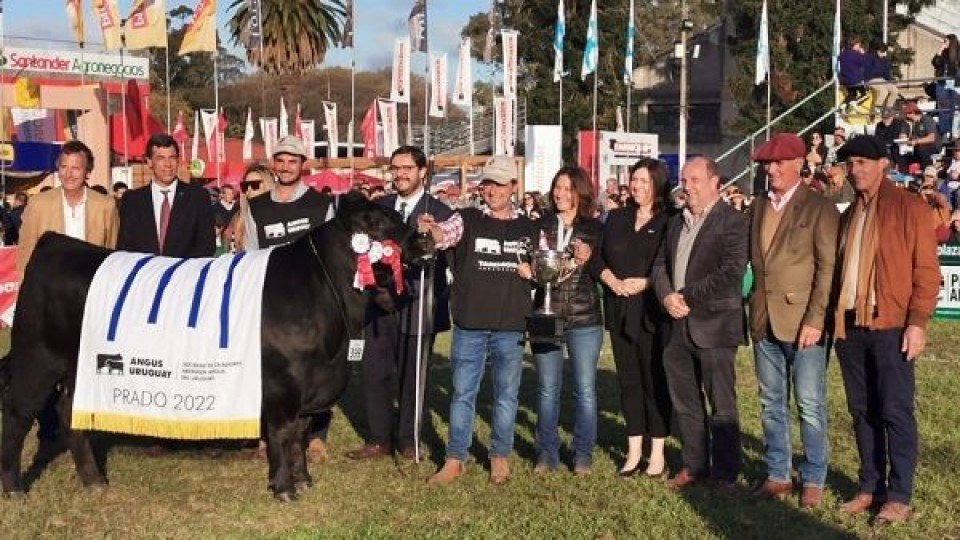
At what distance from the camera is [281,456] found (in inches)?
257

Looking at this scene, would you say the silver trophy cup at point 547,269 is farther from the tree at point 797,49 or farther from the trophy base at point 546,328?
the tree at point 797,49

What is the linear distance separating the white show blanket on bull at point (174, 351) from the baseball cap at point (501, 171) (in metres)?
1.48

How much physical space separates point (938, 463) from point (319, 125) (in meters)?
66.7

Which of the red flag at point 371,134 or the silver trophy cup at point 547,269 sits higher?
the red flag at point 371,134

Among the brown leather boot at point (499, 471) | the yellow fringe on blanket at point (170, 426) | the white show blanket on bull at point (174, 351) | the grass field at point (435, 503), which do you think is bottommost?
the grass field at point (435, 503)

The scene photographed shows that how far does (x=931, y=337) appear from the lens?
13352 mm

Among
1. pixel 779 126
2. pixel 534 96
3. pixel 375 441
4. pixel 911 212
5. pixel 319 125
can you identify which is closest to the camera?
pixel 911 212

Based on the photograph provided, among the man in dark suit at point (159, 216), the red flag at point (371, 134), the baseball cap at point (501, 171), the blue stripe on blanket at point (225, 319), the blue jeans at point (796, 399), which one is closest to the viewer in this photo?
the blue jeans at point (796, 399)

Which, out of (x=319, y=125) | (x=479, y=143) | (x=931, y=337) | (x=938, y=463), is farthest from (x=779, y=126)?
(x=319, y=125)

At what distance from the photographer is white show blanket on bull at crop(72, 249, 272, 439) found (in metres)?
6.43

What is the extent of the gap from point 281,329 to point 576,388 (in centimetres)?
198

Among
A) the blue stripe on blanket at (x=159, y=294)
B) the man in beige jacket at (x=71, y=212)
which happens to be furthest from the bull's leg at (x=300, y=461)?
the man in beige jacket at (x=71, y=212)

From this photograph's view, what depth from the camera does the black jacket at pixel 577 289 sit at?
689 centimetres

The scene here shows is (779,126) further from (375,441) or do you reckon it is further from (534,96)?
(375,441)
